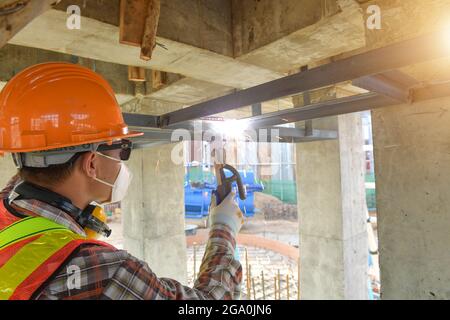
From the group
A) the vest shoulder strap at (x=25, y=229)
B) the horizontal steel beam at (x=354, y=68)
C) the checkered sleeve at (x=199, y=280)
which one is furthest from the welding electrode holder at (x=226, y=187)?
the vest shoulder strap at (x=25, y=229)

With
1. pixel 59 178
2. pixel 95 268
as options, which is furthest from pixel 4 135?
pixel 95 268

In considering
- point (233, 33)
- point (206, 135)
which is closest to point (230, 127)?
point (206, 135)

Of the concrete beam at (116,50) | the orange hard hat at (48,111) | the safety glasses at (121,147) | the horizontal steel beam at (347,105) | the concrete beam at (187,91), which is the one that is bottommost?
the safety glasses at (121,147)

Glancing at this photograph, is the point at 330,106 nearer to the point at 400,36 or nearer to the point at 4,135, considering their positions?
the point at 400,36

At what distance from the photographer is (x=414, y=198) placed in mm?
1687

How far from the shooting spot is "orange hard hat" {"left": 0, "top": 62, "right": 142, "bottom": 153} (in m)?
1.21

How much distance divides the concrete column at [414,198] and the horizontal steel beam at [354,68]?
2.27 feet

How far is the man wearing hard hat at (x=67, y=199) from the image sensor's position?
912 millimetres

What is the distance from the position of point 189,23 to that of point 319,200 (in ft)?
10.0

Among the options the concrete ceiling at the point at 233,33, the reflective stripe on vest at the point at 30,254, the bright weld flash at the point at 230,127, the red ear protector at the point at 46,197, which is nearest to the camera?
the reflective stripe on vest at the point at 30,254

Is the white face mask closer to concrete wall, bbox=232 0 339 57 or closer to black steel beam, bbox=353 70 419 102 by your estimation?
black steel beam, bbox=353 70 419 102

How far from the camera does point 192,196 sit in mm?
17328

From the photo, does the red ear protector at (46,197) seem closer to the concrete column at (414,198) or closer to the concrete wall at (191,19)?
the concrete wall at (191,19)

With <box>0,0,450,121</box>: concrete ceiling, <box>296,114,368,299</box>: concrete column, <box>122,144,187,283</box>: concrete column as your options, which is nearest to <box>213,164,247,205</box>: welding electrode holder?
<box>0,0,450,121</box>: concrete ceiling
